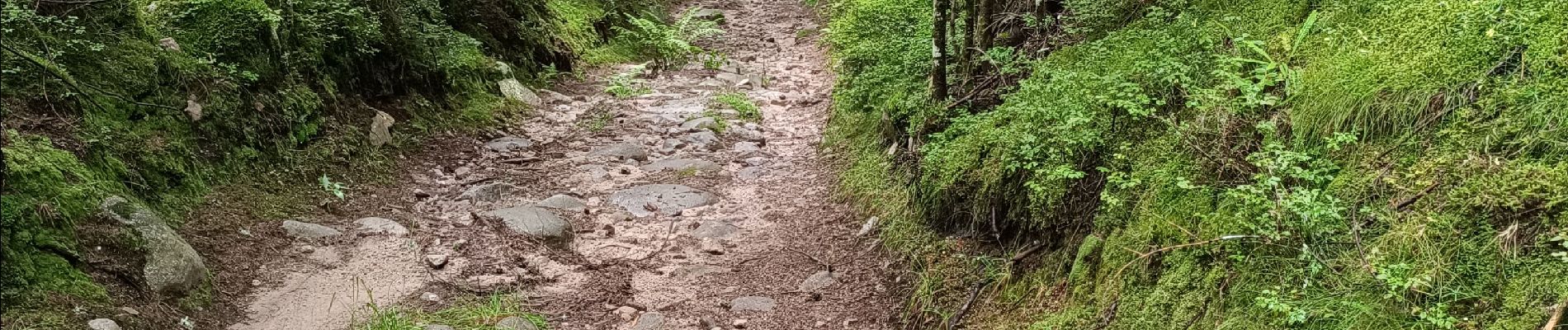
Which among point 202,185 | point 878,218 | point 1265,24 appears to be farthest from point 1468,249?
point 202,185

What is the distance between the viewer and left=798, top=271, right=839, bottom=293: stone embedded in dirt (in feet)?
17.8

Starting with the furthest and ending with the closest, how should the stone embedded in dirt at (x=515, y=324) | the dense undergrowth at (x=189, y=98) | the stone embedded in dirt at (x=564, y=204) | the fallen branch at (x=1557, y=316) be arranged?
the stone embedded in dirt at (x=564, y=204) → the stone embedded in dirt at (x=515, y=324) → the dense undergrowth at (x=189, y=98) → the fallen branch at (x=1557, y=316)

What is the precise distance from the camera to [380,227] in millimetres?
5938

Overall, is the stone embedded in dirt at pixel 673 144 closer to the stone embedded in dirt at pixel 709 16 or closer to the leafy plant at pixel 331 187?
the leafy plant at pixel 331 187

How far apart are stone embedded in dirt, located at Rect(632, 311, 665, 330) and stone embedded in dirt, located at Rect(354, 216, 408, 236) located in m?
1.81

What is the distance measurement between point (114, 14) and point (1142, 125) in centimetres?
575

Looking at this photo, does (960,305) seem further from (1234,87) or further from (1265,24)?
(1265,24)

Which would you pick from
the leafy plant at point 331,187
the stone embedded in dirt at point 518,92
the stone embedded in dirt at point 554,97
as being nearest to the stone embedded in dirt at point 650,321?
the leafy plant at point 331,187

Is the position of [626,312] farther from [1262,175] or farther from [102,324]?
→ [1262,175]

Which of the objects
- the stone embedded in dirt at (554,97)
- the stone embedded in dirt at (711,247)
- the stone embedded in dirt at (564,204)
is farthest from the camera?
the stone embedded in dirt at (554,97)

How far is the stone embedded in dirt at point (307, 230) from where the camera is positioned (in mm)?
5641

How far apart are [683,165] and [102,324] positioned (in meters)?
4.21

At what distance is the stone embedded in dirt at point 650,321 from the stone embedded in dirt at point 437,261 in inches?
49.4

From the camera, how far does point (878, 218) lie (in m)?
5.87
